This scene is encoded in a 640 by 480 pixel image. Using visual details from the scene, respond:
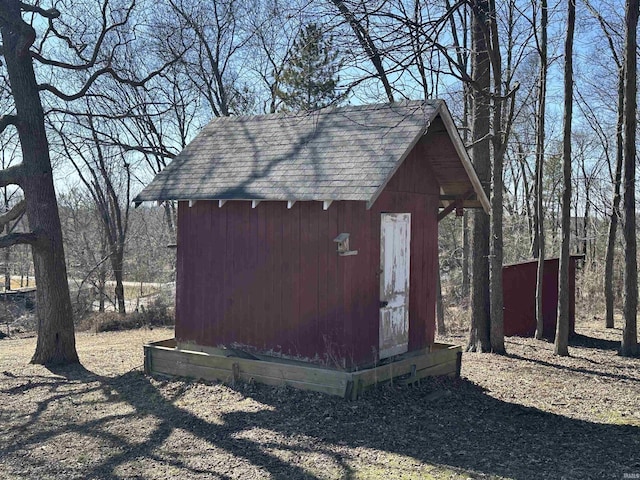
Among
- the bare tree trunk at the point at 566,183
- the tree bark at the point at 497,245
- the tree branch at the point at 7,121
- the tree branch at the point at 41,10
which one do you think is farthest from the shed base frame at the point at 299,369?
the tree branch at the point at 41,10

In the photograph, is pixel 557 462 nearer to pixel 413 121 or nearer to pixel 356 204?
pixel 356 204

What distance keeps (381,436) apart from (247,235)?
3617 mm

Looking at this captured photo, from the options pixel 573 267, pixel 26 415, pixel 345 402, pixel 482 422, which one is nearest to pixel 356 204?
pixel 345 402

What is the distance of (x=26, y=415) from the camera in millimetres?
7953

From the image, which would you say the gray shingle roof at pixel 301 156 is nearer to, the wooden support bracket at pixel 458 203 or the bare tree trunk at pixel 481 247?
the wooden support bracket at pixel 458 203

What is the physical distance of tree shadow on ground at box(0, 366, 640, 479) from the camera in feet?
19.6

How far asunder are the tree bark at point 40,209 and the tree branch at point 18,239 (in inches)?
4.2

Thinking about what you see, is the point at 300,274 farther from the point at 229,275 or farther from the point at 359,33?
the point at 359,33

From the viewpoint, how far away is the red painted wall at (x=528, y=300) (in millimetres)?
14505

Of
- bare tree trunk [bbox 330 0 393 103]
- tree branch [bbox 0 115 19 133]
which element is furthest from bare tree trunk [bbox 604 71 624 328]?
tree branch [bbox 0 115 19 133]

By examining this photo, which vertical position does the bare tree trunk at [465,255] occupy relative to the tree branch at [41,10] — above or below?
below

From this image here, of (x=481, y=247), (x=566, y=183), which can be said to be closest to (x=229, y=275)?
(x=481, y=247)

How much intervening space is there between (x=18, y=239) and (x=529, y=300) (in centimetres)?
1102

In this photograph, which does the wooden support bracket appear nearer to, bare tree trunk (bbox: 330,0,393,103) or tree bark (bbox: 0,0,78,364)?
bare tree trunk (bbox: 330,0,393,103)
